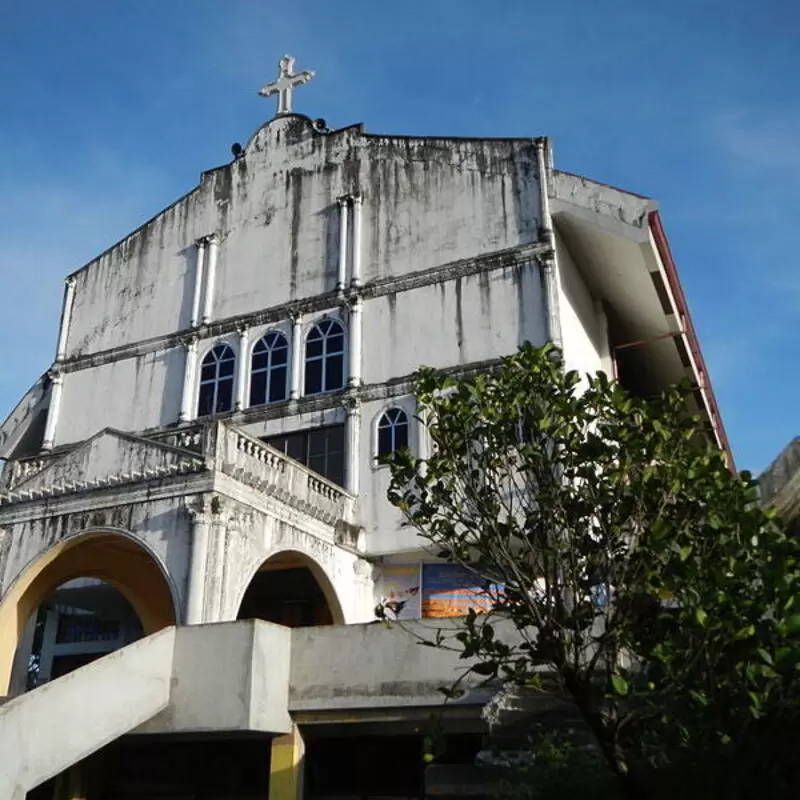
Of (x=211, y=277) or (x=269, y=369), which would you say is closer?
(x=269, y=369)

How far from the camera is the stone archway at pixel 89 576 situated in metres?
13.5

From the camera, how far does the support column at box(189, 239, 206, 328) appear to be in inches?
772

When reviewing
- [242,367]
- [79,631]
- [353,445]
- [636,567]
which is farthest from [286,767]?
[79,631]

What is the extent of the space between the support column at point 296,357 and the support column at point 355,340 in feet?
3.80

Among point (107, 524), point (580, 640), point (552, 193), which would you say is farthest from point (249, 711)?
point (552, 193)

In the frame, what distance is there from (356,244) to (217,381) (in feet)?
13.7

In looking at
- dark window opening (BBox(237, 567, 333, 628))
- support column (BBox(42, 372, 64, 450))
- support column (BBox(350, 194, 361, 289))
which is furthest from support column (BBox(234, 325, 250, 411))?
support column (BBox(42, 372, 64, 450))

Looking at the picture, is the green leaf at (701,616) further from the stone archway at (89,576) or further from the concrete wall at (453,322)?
the concrete wall at (453,322)

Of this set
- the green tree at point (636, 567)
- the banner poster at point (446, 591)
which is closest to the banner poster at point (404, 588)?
the banner poster at point (446, 591)

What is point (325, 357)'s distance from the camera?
58.6 ft

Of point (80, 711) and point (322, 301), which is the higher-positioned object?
point (322, 301)

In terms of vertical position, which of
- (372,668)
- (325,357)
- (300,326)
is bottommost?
(372,668)

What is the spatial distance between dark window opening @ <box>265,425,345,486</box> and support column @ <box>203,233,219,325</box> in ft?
12.1

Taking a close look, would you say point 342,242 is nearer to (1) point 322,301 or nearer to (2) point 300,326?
(1) point 322,301
